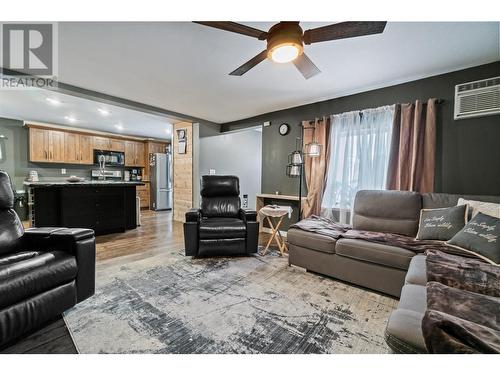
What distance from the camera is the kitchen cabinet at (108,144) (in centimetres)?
624

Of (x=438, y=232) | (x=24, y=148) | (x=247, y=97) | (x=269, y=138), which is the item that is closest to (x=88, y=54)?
(x=247, y=97)

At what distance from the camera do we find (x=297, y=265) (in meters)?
2.61

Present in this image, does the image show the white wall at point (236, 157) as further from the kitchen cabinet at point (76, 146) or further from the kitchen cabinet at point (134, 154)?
the kitchen cabinet at point (134, 154)

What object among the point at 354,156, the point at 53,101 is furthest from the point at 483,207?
the point at 53,101

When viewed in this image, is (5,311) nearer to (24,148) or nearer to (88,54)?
(88,54)

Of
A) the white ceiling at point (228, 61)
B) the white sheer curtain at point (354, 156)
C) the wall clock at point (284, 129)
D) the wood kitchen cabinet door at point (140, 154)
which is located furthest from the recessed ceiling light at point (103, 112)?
the white sheer curtain at point (354, 156)

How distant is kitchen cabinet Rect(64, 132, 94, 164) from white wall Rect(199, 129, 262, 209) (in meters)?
3.48

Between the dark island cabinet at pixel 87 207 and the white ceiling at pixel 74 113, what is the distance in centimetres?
151

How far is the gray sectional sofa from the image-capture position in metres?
1.86

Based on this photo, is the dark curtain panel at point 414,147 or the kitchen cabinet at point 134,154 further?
the kitchen cabinet at point 134,154

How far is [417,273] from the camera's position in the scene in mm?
1505

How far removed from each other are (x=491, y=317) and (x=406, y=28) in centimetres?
211

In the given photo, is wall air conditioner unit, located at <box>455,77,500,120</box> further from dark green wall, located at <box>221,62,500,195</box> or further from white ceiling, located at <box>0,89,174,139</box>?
white ceiling, located at <box>0,89,174,139</box>

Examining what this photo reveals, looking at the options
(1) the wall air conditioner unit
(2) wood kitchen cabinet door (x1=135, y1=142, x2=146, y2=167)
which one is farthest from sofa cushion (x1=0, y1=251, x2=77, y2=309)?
(2) wood kitchen cabinet door (x1=135, y1=142, x2=146, y2=167)
